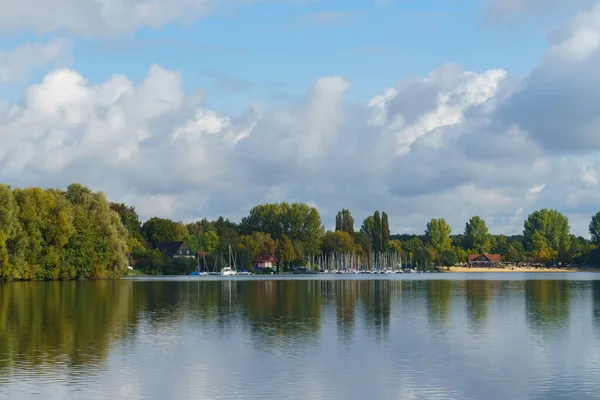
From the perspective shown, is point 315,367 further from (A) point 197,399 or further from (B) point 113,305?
(B) point 113,305

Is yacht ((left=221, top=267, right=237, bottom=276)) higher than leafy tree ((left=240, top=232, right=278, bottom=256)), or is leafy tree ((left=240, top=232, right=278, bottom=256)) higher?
leafy tree ((left=240, top=232, right=278, bottom=256))

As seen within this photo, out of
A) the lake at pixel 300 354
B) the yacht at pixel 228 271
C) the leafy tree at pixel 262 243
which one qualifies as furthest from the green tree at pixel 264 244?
the lake at pixel 300 354

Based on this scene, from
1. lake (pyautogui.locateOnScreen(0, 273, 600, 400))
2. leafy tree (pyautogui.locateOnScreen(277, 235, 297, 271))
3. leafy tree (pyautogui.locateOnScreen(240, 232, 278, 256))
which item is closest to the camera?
lake (pyautogui.locateOnScreen(0, 273, 600, 400))

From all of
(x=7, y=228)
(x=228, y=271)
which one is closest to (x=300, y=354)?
(x=7, y=228)

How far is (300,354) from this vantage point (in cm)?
2838

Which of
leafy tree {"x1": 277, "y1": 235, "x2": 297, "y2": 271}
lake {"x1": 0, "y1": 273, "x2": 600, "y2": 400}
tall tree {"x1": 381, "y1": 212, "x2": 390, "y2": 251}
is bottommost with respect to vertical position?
lake {"x1": 0, "y1": 273, "x2": 600, "y2": 400}

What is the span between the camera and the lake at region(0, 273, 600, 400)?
2155cm

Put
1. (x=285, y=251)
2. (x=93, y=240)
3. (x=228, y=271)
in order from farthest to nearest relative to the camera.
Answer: (x=285, y=251) < (x=228, y=271) < (x=93, y=240)

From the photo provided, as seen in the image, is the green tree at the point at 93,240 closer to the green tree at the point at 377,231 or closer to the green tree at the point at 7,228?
the green tree at the point at 7,228

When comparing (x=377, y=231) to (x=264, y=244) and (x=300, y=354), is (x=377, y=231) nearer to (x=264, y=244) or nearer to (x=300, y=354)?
(x=264, y=244)

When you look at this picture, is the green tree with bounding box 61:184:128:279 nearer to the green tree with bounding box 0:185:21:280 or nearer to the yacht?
the green tree with bounding box 0:185:21:280

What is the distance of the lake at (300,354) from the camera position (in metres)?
21.5

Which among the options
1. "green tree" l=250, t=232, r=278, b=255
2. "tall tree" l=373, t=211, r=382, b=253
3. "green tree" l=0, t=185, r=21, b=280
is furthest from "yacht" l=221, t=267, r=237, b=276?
"green tree" l=0, t=185, r=21, b=280

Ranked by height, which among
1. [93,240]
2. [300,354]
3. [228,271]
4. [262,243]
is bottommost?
[300,354]
